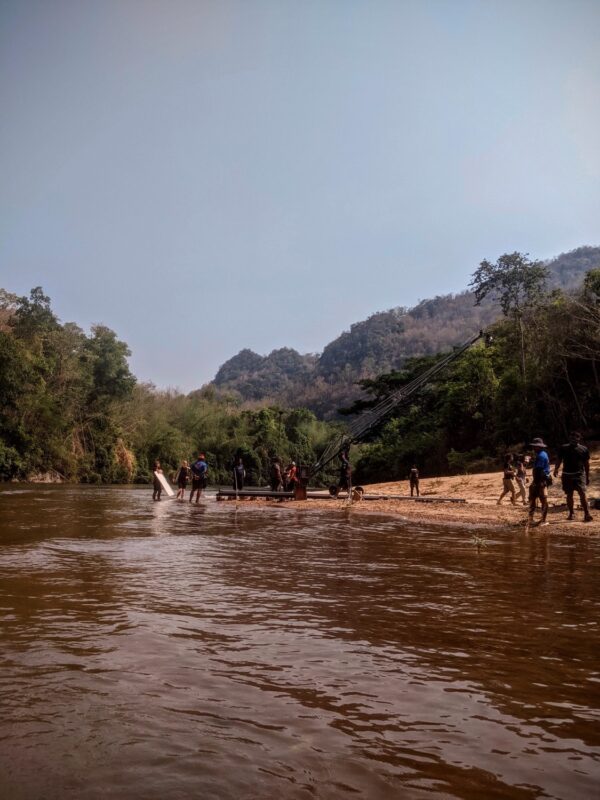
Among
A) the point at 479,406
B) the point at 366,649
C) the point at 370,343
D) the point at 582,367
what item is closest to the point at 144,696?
the point at 366,649

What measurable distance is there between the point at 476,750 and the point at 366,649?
62.1 inches

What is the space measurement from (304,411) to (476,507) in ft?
219

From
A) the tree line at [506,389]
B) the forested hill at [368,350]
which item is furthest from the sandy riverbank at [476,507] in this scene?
the forested hill at [368,350]

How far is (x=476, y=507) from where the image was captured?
19.1 metres

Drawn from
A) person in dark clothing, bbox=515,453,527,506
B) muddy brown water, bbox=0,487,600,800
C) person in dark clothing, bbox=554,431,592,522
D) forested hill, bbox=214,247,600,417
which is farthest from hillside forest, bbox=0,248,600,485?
forested hill, bbox=214,247,600,417

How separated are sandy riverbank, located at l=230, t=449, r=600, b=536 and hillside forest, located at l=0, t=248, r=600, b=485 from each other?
20.5ft

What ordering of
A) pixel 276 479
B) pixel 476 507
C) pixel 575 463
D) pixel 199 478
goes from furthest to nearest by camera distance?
pixel 276 479 < pixel 199 478 < pixel 476 507 < pixel 575 463

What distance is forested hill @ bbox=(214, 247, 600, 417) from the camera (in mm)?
140250

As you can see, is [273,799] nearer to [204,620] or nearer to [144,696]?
[144,696]

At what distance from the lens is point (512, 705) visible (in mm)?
3320

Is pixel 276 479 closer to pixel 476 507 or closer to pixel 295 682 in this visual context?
pixel 476 507

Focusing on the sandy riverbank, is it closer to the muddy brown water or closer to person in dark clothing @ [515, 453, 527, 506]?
person in dark clothing @ [515, 453, 527, 506]

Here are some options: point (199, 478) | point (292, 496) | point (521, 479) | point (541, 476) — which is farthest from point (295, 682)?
point (292, 496)

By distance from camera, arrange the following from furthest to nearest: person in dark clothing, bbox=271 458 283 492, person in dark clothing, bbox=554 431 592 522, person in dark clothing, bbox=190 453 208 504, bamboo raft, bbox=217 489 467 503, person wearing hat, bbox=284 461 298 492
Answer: person in dark clothing, bbox=271 458 283 492 → person wearing hat, bbox=284 461 298 492 → person in dark clothing, bbox=190 453 208 504 → bamboo raft, bbox=217 489 467 503 → person in dark clothing, bbox=554 431 592 522
